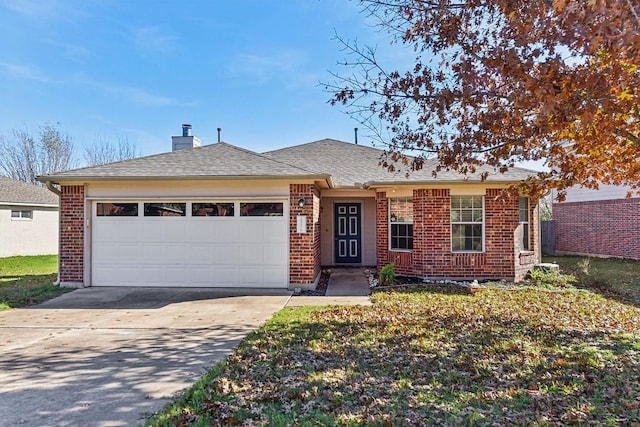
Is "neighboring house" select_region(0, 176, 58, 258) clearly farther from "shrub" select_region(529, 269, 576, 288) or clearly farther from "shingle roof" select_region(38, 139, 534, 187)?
"shrub" select_region(529, 269, 576, 288)

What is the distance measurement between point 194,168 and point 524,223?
9.21 metres

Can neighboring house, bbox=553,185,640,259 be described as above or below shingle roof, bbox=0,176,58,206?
below

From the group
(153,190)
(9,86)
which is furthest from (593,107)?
(9,86)

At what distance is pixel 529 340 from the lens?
5.52 metres

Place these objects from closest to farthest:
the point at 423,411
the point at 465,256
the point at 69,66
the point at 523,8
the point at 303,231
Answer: the point at 423,411 < the point at 523,8 < the point at 303,231 < the point at 465,256 < the point at 69,66

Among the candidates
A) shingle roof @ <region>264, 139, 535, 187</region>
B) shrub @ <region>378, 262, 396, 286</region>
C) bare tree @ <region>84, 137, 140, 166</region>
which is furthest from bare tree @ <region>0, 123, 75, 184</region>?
shrub @ <region>378, 262, 396, 286</region>

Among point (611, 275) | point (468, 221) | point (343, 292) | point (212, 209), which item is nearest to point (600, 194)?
point (611, 275)

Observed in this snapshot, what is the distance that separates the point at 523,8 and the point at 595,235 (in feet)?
54.4

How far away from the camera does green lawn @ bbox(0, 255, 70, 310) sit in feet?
27.8

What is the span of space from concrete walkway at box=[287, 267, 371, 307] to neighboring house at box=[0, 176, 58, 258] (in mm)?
14936

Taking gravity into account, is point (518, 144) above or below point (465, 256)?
above

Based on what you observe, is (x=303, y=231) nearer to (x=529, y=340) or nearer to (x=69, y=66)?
(x=529, y=340)

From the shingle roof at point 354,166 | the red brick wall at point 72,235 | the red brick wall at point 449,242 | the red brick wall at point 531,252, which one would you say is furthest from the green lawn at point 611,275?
the red brick wall at point 72,235

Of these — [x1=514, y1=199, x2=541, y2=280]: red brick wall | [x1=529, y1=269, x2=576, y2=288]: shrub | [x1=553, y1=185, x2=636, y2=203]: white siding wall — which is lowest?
[x1=529, y1=269, x2=576, y2=288]: shrub
